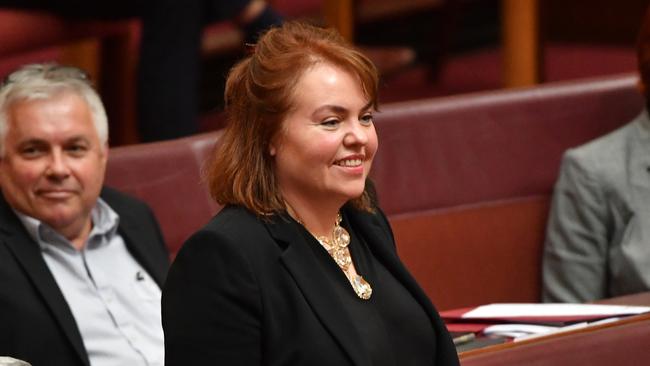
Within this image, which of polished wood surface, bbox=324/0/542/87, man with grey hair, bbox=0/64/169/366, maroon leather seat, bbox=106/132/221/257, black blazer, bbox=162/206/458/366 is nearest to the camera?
black blazer, bbox=162/206/458/366

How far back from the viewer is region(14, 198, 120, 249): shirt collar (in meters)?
2.03

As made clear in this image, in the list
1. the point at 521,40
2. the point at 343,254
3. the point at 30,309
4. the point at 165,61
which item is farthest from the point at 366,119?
the point at 521,40

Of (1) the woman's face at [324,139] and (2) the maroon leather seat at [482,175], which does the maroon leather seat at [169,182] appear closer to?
(2) the maroon leather seat at [482,175]

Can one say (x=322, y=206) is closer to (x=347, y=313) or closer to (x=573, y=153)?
(x=347, y=313)

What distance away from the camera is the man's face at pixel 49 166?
2.05 m

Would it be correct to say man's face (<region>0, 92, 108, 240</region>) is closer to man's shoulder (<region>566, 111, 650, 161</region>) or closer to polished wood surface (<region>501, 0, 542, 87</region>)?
man's shoulder (<region>566, 111, 650, 161</region>)

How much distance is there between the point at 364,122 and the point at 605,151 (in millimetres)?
910

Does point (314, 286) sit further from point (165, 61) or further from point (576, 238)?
point (165, 61)

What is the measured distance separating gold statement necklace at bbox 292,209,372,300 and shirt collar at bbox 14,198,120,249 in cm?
54

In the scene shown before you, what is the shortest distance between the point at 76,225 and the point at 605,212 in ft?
3.02

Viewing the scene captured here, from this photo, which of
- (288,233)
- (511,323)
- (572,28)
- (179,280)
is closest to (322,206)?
(288,233)

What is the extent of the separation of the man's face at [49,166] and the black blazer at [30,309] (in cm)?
4

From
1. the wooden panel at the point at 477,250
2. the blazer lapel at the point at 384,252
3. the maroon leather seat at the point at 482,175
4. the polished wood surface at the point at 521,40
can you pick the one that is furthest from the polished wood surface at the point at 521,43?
the blazer lapel at the point at 384,252

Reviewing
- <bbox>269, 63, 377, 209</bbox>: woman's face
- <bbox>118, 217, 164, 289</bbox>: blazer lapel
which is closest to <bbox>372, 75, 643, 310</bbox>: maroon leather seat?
<bbox>118, 217, 164, 289</bbox>: blazer lapel
